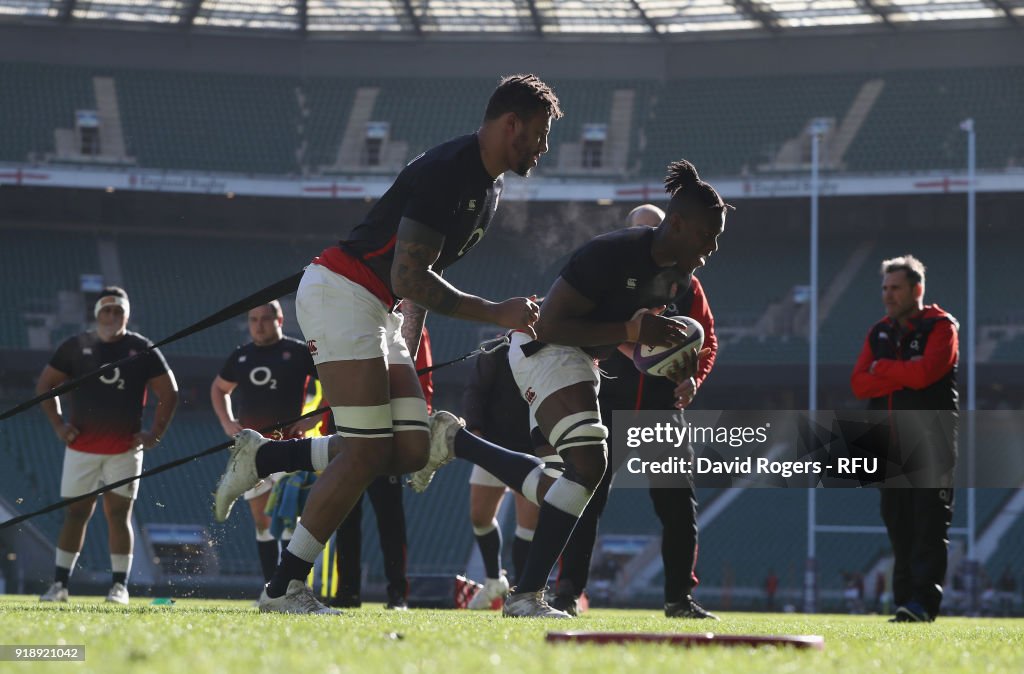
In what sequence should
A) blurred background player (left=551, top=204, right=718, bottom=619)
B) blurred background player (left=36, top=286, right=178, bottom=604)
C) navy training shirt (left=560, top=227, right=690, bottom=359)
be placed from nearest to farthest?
navy training shirt (left=560, top=227, right=690, bottom=359)
blurred background player (left=551, top=204, right=718, bottom=619)
blurred background player (left=36, top=286, right=178, bottom=604)

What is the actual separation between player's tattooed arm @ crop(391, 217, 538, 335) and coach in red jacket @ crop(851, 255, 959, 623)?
360 cm

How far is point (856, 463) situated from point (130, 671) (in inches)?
343

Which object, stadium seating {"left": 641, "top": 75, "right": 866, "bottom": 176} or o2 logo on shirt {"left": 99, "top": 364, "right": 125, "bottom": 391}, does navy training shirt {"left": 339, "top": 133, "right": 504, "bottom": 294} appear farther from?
stadium seating {"left": 641, "top": 75, "right": 866, "bottom": 176}

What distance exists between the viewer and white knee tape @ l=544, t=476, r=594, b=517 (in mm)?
5367

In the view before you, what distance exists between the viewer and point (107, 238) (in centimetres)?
3250

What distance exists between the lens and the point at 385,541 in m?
8.84

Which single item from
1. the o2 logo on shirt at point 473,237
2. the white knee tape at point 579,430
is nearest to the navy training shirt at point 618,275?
the white knee tape at point 579,430

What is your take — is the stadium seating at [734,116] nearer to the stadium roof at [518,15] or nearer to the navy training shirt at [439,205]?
the stadium roof at [518,15]

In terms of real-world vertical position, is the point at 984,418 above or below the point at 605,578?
above

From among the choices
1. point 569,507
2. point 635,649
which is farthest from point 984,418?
point 635,649

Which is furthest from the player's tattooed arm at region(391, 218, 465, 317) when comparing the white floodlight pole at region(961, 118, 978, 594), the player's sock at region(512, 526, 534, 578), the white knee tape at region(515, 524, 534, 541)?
the white floodlight pole at region(961, 118, 978, 594)

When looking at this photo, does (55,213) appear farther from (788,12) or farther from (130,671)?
(130,671)

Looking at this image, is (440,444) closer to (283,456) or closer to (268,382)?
(283,456)

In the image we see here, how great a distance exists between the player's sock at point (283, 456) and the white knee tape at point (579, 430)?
1.12 meters
